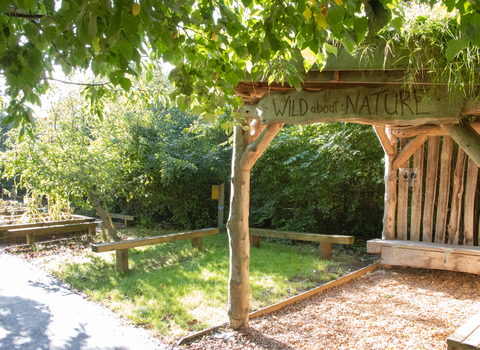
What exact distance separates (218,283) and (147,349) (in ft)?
6.93

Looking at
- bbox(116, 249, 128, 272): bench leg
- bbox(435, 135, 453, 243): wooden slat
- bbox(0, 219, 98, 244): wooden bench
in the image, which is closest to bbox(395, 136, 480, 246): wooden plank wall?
bbox(435, 135, 453, 243): wooden slat

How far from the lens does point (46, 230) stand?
876 centimetres

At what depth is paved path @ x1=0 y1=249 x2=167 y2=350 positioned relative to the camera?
11.9ft

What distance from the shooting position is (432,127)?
5414 millimetres

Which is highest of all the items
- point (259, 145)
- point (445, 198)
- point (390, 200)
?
point (259, 145)

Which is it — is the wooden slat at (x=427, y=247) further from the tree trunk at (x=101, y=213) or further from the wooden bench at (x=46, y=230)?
the wooden bench at (x=46, y=230)

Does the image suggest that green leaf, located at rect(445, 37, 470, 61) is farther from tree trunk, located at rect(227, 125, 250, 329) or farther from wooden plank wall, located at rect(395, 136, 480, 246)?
wooden plank wall, located at rect(395, 136, 480, 246)

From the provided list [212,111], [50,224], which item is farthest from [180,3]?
[50,224]

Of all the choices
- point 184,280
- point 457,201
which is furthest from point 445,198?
point 184,280

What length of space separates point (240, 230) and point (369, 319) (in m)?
1.92

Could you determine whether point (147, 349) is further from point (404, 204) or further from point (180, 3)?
point (404, 204)

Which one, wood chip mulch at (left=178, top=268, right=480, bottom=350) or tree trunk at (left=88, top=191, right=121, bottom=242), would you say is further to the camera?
tree trunk at (left=88, top=191, right=121, bottom=242)

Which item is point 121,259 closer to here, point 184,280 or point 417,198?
point 184,280

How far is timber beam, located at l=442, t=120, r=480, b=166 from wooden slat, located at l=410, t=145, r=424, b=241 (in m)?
3.46
